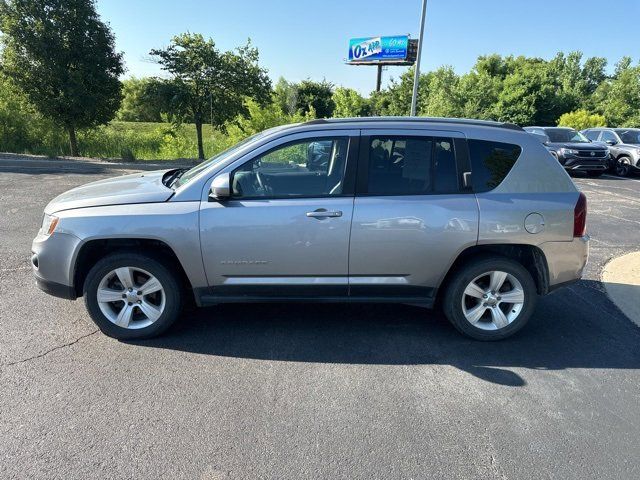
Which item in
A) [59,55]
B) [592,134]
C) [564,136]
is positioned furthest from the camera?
[592,134]

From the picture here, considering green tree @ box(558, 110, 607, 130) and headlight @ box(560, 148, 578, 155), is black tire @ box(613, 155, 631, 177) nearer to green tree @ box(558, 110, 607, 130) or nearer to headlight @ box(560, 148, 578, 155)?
headlight @ box(560, 148, 578, 155)

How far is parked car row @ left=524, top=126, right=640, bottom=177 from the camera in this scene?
15812 mm

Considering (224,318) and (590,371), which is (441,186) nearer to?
(590,371)

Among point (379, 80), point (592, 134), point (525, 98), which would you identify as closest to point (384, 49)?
point (379, 80)

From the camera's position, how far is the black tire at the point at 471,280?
3.67m

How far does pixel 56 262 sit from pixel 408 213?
292 centimetres

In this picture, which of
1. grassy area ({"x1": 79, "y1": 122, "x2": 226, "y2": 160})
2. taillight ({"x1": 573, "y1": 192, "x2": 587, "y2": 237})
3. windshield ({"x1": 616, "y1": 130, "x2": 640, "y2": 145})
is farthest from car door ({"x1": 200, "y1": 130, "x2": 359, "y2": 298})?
windshield ({"x1": 616, "y1": 130, "x2": 640, "y2": 145})

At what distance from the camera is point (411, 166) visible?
12.0ft

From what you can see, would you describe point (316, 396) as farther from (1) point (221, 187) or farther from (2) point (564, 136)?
(2) point (564, 136)

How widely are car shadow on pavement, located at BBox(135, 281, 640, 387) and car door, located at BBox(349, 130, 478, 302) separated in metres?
0.44

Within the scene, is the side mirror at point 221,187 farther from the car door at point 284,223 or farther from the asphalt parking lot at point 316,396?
the asphalt parking lot at point 316,396

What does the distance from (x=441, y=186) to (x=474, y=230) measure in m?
0.46

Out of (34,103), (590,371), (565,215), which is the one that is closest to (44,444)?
(590,371)

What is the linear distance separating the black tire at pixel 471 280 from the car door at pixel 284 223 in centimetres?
96
